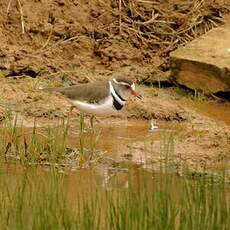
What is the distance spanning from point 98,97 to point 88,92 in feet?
0.31

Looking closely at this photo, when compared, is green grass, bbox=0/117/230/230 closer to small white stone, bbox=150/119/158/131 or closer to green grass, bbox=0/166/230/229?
green grass, bbox=0/166/230/229

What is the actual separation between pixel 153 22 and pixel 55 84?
2.02m

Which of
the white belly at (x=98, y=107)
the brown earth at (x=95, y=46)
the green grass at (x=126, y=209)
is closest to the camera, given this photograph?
the green grass at (x=126, y=209)

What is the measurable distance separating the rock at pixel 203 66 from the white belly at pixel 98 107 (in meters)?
2.07

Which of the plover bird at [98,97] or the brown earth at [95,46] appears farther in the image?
the brown earth at [95,46]

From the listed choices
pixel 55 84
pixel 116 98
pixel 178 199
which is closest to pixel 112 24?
pixel 55 84

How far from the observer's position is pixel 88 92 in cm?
826

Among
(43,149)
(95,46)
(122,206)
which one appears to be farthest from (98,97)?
(122,206)

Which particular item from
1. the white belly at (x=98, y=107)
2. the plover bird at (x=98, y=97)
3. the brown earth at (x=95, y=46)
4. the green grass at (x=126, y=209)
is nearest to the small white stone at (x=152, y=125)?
the brown earth at (x=95, y=46)

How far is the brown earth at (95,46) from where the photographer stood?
9445 mm

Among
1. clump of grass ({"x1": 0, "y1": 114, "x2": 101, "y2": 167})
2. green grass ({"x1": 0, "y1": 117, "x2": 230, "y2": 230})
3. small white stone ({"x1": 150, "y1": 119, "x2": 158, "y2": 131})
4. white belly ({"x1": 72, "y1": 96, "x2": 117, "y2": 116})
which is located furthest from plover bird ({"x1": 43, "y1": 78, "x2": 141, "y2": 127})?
green grass ({"x1": 0, "y1": 117, "x2": 230, "y2": 230})

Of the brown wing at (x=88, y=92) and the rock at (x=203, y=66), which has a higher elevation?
the rock at (x=203, y=66)

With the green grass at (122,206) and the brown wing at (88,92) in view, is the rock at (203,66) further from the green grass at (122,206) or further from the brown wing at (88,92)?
the green grass at (122,206)

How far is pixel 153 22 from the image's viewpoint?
1132cm
